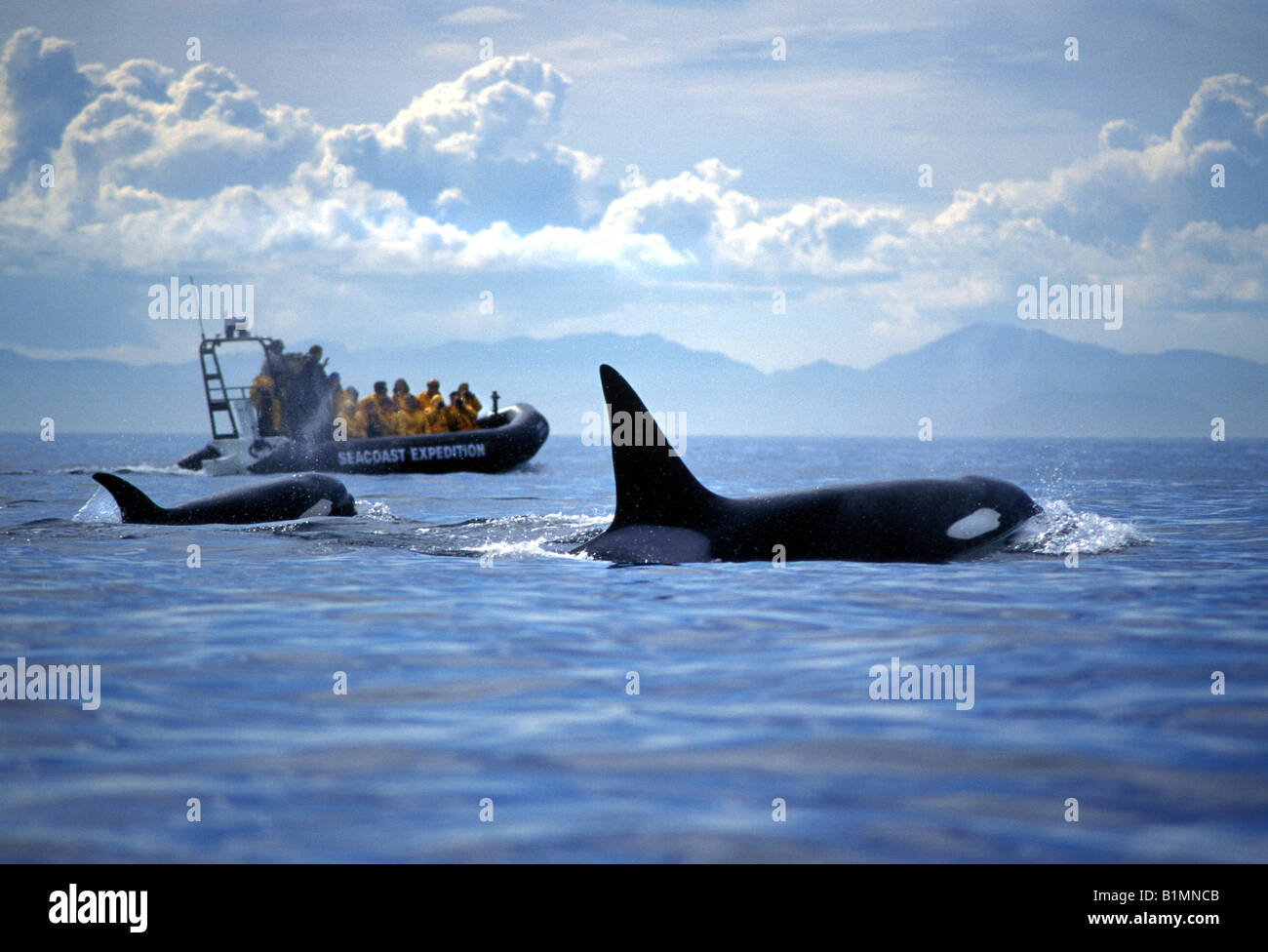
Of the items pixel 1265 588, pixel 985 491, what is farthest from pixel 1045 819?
Answer: pixel 985 491

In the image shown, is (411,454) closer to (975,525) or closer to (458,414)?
(458,414)

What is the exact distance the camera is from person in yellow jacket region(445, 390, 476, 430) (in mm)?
36531

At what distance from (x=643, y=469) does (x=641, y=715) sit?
488 cm

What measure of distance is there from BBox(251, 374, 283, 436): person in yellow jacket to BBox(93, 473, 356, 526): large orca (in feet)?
60.7

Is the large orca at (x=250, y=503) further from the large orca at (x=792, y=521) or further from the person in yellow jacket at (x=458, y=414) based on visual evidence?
the person in yellow jacket at (x=458, y=414)

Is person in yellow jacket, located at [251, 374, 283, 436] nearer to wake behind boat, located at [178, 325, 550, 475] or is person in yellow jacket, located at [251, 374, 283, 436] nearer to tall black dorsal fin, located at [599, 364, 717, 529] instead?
wake behind boat, located at [178, 325, 550, 475]

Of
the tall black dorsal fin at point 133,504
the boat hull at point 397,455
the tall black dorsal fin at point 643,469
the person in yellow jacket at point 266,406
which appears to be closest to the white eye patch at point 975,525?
the tall black dorsal fin at point 643,469

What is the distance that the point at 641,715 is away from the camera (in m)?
4.99

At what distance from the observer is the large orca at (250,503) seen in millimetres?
14875

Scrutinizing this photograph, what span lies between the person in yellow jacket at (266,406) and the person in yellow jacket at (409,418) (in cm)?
340

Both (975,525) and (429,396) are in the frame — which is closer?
(975,525)

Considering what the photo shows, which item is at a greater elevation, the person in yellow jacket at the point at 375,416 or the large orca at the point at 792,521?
the person in yellow jacket at the point at 375,416

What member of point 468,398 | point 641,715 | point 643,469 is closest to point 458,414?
point 468,398

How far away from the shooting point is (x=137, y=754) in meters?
4.45
